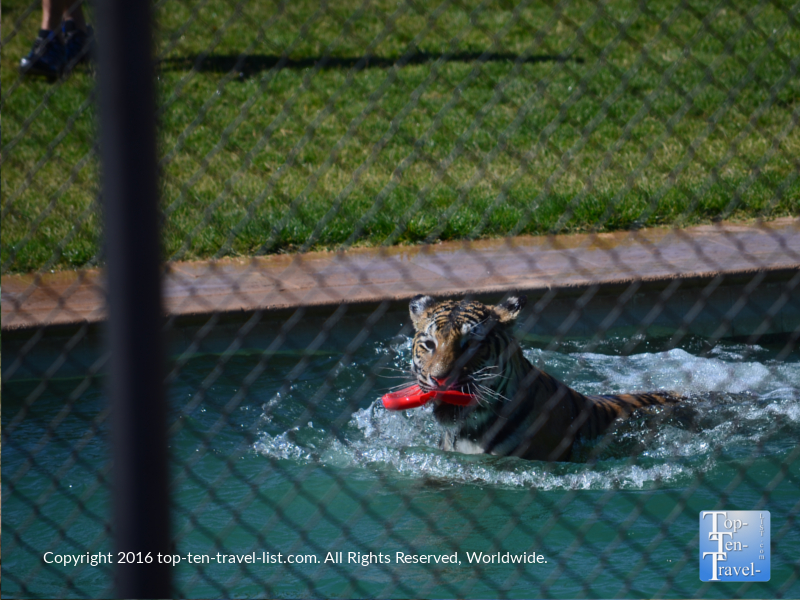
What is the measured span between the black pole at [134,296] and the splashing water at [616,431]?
2.74 metres

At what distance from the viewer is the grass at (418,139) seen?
19.8 feet

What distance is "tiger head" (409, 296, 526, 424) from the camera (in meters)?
3.45

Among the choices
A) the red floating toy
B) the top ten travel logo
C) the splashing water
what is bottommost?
the splashing water

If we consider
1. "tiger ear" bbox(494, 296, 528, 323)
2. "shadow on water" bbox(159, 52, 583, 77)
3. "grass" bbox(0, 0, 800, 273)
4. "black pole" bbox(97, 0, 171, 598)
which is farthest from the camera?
"shadow on water" bbox(159, 52, 583, 77)

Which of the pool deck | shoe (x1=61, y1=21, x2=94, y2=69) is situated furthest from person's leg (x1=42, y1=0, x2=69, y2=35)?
the pool deck

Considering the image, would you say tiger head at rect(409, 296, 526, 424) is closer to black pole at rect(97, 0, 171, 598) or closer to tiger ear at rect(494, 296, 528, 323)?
tiger ear at rect(494, 296, 528, 323)

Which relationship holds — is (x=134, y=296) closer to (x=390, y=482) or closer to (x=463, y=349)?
(x=463, y=349)

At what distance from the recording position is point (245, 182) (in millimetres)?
7215

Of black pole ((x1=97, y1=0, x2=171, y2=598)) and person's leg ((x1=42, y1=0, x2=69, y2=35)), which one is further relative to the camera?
person's leg ((x1=42, y1=0, x2=69, y2=35))

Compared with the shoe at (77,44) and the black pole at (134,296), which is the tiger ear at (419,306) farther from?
the black pole at (134,296)

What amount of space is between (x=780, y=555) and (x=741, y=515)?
33cm

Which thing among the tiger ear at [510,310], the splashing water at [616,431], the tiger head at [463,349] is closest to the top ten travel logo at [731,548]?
the splashing water at [616,431]

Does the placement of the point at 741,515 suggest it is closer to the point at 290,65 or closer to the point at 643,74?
the point at 643,74

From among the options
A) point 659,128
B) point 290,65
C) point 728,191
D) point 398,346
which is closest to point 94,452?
point 398,346
